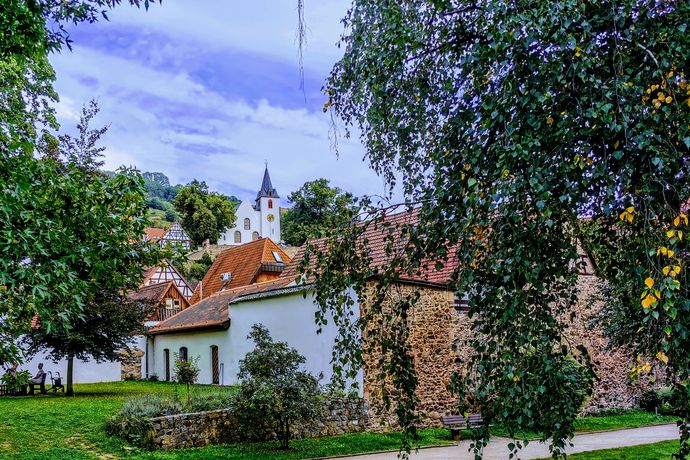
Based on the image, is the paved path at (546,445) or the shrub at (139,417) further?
the shrub at (139,417)

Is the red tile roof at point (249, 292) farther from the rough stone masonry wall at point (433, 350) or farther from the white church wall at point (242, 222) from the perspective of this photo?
the white church wall at point (242, 222)

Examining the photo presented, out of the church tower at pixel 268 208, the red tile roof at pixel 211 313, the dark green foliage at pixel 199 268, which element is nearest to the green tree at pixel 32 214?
the red tile roof at pixel 211 313

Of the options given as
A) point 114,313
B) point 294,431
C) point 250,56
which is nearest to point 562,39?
point 250,56

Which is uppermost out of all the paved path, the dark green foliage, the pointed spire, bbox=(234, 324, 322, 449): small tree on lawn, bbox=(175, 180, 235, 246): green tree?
the pointed spire

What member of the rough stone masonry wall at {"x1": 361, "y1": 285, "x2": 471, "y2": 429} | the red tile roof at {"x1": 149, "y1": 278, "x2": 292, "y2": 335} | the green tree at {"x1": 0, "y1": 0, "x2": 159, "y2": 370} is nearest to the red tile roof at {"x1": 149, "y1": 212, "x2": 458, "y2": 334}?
the red tile roof at {"x1": 149, "y1": 278, "x2": 292, "y2": 335}

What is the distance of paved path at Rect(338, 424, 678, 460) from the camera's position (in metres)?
11.0

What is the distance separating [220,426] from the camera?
12.0 meters

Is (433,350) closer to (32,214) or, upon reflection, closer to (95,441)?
(95,441)

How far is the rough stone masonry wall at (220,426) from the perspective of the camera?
443 inches

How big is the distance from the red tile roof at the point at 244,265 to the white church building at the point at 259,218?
4515 centimetres

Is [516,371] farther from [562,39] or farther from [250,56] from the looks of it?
[250,56]

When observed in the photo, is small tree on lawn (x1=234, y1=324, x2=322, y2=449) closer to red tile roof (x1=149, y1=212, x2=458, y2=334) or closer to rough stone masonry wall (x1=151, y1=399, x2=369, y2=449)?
rough stone masonry wall (x1=151, y1=399, x2=369, y2=449)

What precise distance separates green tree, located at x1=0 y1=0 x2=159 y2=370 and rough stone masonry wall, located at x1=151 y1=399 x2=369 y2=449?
4330 millimetres

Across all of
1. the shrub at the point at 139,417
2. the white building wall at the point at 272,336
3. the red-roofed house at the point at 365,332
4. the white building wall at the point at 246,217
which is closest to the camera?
the shrub at the point at 139,417
